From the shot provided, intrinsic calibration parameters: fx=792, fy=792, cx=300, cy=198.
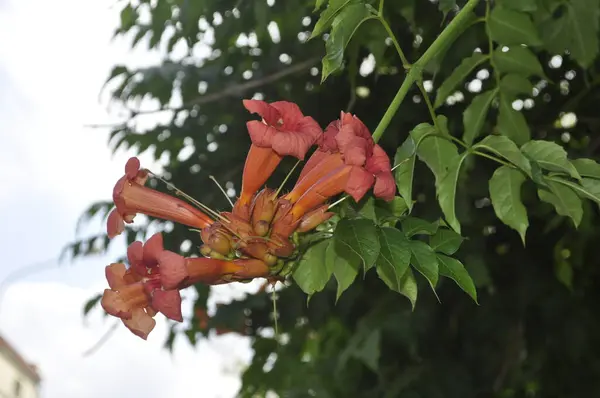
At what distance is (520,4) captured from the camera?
169 centimetres

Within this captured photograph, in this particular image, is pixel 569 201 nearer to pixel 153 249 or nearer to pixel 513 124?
pixel 513 124

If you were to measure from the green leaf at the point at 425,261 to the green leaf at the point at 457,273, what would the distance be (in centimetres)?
5

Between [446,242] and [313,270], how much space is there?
0.20 m

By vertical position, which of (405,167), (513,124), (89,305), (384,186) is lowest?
(89,305)

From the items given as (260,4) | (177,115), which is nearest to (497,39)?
(260,4)

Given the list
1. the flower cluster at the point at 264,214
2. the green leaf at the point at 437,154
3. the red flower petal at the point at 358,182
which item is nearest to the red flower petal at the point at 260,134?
the flower cluster at the point at 264,214

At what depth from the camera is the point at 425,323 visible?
2.55 metres

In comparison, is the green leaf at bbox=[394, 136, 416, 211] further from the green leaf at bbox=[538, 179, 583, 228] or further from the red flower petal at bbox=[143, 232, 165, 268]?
the red flower petal at bbox=[143, 232, 165, 268]

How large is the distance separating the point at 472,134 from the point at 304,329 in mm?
2096

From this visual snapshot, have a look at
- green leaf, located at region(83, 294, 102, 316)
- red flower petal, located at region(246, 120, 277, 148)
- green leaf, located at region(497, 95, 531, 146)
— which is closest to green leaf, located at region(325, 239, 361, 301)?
red flower petal, located at region(246, 120, 277, 148)

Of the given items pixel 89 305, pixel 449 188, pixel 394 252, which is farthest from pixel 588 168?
pixel 89 305

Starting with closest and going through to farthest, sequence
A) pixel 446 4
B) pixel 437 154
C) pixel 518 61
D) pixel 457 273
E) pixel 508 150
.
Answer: pixel 457 273
pixel 508 150
pixel 437 154
pixel 446 4
pixel 518 61

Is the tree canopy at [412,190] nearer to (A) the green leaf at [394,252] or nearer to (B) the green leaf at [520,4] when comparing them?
(B) the green leaf at [520,4]

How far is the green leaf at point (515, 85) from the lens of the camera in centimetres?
180
